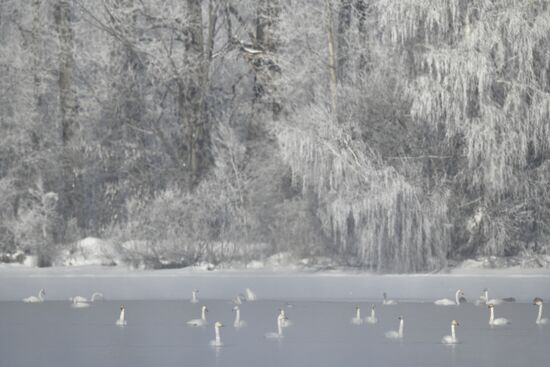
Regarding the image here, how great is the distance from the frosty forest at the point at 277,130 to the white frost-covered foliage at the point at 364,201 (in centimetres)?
4

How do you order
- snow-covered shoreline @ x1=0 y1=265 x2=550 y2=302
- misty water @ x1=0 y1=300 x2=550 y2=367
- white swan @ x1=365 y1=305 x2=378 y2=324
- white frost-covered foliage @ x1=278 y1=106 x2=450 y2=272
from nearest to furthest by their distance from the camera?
misty water @ x1=0 y1=300 x2=550 y2=367, white swan @ x1=365 y1=305 x2=378 y2=324, snow-covered shoreline @ x1=0 y1=265 x2=550 y2=302, white frost-covered foliage @ x1=278 y1=106 x2=450 y2=272

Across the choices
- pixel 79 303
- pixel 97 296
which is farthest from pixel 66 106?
pixel 79 303

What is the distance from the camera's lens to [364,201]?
71.4 feet

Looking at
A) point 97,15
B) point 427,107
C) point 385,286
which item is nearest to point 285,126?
point 427,107

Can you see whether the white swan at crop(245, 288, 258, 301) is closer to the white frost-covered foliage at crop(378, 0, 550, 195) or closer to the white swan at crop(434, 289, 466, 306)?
the white swan at crop(434, 289, 466, 306)

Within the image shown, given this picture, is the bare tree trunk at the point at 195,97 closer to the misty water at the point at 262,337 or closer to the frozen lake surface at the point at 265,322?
the frozen lake surface at the point at 265,322

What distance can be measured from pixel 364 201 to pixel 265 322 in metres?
6.53

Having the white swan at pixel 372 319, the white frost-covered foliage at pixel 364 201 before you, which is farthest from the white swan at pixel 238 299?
the white frost-covered foliage at pixel 364 201

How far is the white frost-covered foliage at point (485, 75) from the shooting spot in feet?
71.6

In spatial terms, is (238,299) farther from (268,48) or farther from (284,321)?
(268,48)

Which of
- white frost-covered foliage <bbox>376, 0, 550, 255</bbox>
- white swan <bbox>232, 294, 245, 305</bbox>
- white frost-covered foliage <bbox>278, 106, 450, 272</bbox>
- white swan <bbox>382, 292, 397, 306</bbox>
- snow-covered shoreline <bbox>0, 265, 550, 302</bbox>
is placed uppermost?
white frost-covered foliage <bbox>376, 0, 550, 255</bbox>

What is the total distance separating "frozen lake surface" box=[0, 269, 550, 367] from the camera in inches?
496

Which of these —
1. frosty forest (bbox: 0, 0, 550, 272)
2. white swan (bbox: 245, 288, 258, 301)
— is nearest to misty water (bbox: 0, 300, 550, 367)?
white swan (bbox: 245, 288, 258, 301)

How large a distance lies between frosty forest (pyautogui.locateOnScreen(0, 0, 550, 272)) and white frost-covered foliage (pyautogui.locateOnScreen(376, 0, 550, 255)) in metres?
0.04
